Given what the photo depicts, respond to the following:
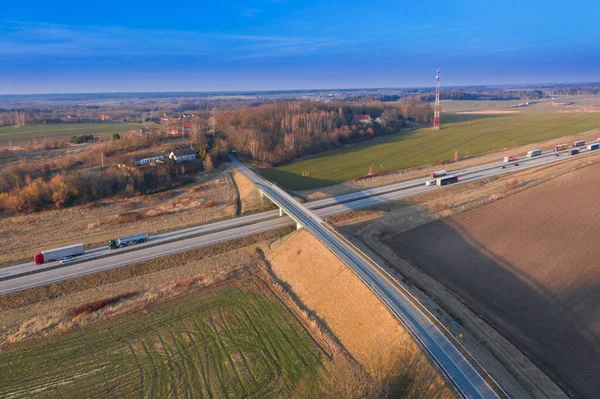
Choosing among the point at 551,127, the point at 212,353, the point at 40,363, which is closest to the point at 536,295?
the point at 212,353

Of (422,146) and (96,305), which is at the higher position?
(422,146)

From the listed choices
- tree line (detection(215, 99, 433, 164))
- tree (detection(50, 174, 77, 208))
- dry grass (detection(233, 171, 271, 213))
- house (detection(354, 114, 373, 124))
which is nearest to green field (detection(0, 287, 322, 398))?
dry grass (detection(233, 171, 271, 213))

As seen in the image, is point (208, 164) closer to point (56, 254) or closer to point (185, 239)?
point (185, 239)

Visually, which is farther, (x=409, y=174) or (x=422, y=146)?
(x=422, y=146)

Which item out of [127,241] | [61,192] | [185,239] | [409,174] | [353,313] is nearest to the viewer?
[353,313]

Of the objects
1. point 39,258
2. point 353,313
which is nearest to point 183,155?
point 39,258
